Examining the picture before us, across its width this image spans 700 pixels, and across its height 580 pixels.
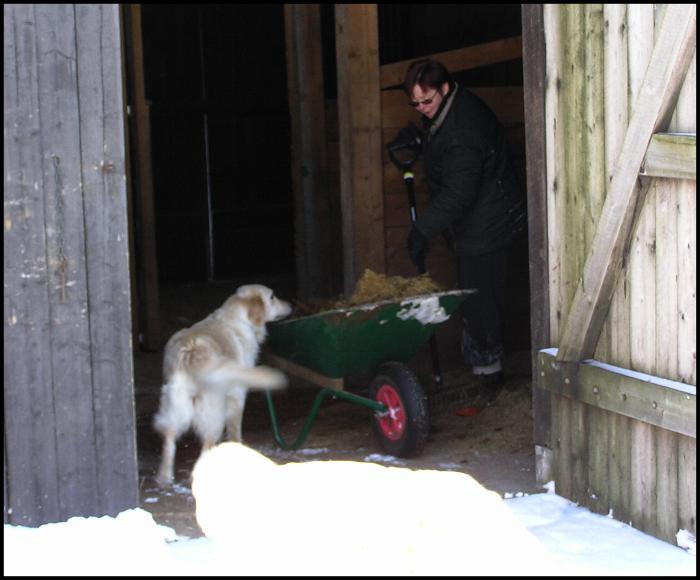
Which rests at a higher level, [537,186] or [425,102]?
[425,102]

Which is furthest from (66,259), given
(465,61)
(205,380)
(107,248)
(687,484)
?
(465,61)

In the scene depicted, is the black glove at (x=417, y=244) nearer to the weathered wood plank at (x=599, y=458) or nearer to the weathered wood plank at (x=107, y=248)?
the weathered wood plank at (x=599, y=458)

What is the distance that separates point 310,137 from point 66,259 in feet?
14.2

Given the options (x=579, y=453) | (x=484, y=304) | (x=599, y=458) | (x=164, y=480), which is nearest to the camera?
(x=599, y=458)

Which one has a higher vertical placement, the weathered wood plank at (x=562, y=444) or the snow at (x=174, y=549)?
the weathered wood plank at (x=562, y=444)

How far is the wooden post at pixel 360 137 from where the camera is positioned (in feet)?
23.5

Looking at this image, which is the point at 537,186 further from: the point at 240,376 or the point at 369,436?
the point at 369,436

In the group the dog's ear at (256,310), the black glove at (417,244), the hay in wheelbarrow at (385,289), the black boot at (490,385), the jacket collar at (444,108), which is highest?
the jacket collar at (444,108)

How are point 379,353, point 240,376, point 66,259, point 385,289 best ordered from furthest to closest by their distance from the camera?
point 379,353, point 385,289, point 240,376, point 66,259

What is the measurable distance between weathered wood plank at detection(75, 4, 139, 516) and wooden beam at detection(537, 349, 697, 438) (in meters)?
1.81

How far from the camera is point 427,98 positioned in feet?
21.1

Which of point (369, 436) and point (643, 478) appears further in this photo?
point (369, 436)

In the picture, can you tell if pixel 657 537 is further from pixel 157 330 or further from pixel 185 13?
pixel 185 13

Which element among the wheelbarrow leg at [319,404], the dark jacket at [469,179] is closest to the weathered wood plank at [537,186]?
the wheelbarrow leg at [319,404]
